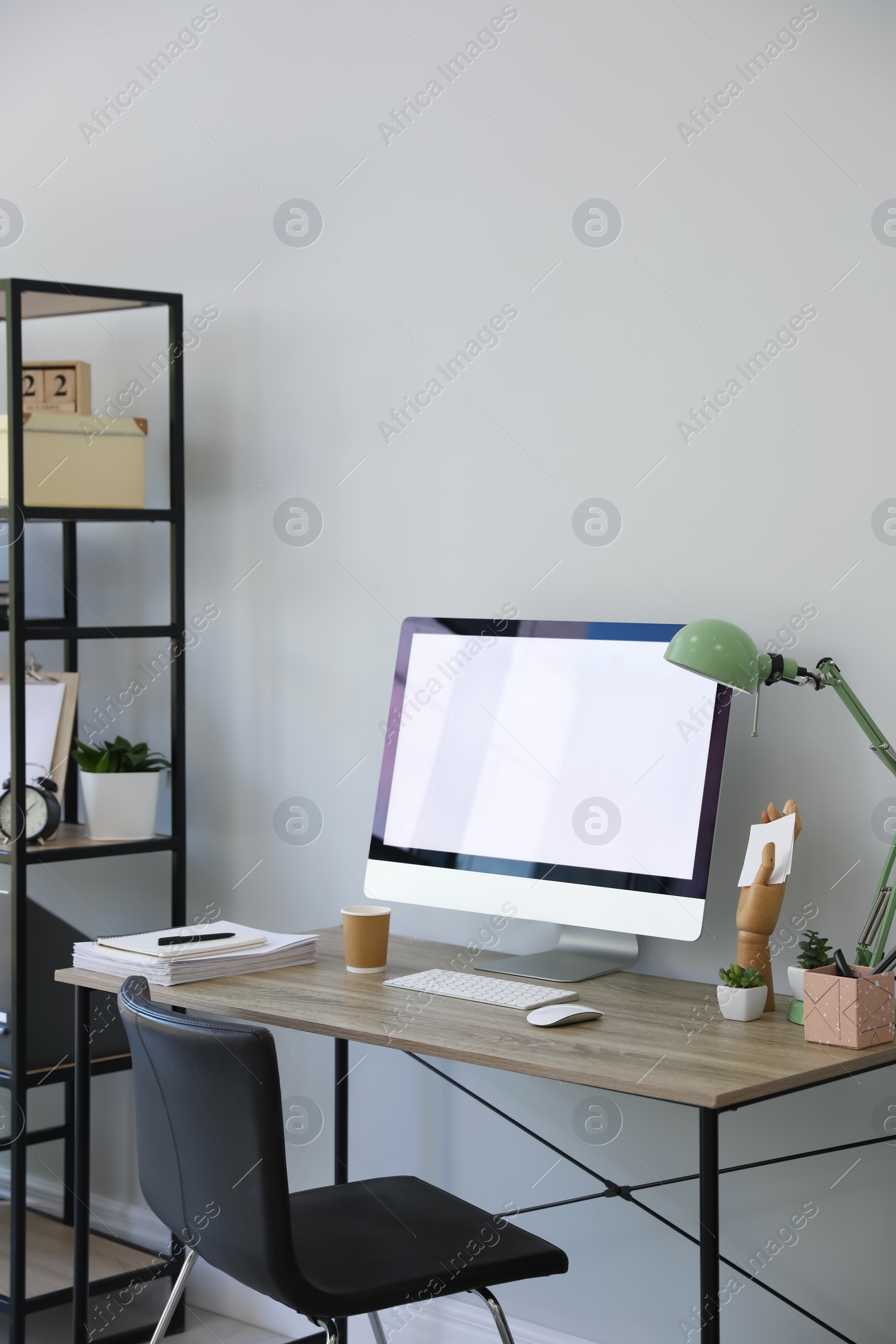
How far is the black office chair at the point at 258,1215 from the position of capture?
1.56 metres

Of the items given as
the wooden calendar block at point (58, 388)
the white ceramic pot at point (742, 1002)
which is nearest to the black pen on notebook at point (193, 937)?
the white ceramic pot at point (742, 1002)

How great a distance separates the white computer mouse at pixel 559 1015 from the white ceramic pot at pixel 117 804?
1165 millimetres

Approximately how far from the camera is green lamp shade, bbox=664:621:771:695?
179 centimetres

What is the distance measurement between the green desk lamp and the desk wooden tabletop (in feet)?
0.50

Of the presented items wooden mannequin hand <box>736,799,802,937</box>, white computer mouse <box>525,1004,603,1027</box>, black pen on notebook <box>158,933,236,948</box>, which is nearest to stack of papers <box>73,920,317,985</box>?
black pen on notebook <box>158,933,236,948</box>

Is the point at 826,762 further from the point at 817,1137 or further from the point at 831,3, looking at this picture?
the point at 831,3

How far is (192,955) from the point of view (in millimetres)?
2078

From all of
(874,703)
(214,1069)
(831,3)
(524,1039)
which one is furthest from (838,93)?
(214,1069)

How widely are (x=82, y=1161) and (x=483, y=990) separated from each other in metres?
0.78

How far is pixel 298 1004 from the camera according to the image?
190cm

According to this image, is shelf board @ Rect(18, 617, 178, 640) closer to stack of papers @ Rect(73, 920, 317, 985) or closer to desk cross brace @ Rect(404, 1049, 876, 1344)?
stack of papers @ Rect(73, 920, 317, 985)

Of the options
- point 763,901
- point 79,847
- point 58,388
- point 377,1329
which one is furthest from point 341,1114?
point 58,388

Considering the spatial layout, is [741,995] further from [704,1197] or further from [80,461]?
[80,461]

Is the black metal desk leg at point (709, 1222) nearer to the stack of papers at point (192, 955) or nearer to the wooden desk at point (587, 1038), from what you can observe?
the wooden desk at point (587, 1038)
